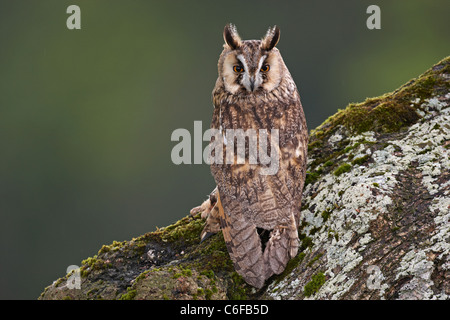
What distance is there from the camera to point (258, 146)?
12.9 feet

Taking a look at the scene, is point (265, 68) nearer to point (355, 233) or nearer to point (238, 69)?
point (238, 69)

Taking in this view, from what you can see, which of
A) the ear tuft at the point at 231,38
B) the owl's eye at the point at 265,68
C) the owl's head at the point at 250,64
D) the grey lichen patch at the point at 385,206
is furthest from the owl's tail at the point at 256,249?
the ear tuft at the point at 231,38

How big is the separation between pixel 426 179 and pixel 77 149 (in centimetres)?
2992

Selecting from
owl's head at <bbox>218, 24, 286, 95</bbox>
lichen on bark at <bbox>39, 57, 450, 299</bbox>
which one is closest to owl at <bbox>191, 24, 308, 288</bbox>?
owl's head at <bbox>218, 24, 286, 95</bbox>

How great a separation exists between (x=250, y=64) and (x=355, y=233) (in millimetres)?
1477

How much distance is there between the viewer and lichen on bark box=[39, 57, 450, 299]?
3.10 m

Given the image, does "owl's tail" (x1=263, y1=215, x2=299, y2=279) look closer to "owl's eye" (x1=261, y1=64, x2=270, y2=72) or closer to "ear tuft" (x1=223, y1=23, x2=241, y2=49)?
"owl's eye" (x1=261, y1=64, x2=270, y2=72)

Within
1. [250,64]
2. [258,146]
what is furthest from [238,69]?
[258,146]

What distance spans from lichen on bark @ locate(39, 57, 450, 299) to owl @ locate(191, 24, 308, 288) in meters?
0.18

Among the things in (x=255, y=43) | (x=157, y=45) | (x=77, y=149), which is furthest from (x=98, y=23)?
(x=255, y=43)

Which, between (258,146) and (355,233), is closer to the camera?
(355,233)

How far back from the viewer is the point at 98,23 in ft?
108

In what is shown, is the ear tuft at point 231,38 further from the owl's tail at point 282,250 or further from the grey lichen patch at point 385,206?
the owl's tail at point 282,250
